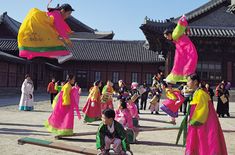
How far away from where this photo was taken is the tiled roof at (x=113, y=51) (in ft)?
114

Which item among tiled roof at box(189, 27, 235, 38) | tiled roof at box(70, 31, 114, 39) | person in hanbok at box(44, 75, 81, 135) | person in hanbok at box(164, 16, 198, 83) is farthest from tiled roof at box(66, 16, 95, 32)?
person in hanbok at box(164, 16, 198, 83)

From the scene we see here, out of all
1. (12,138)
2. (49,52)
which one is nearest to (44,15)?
(49,52)

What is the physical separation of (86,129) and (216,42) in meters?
18.2

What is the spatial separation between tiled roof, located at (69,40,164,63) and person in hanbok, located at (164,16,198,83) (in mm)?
26353

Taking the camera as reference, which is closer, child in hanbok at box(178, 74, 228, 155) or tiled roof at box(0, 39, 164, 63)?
child in hanbok at box(178, 74, 228, 155)

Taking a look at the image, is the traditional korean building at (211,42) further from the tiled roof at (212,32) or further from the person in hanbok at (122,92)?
the person in hanbok at (122,92)

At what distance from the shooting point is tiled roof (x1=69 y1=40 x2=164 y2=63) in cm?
3462

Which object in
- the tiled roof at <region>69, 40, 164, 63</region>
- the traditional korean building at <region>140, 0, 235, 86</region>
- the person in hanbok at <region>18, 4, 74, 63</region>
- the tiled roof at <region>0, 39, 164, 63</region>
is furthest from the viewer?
the tiled roof at <region>69, 40, 164, 63</region>

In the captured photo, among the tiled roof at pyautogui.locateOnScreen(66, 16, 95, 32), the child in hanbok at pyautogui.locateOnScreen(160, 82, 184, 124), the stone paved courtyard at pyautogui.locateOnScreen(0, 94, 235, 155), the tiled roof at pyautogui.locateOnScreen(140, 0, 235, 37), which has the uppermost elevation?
the tiled roof at pyautogui.locateOnScreen(66, 16, 95, 32)

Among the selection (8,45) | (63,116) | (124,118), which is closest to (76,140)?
(63,116)

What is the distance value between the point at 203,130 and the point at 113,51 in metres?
32.0

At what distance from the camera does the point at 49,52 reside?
582cm

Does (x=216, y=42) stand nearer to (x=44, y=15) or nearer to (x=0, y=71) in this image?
(x=0, y=71)

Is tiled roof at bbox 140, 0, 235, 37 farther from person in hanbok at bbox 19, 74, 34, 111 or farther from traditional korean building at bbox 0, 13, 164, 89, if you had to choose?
person in hanbok at bbox 19, 74, 34, 111
